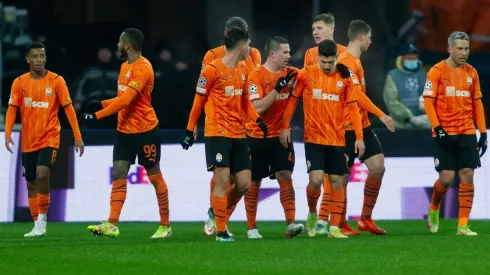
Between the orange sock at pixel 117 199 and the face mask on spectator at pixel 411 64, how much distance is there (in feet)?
20.5

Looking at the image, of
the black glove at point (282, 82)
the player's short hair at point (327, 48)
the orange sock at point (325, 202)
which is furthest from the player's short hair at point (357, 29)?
the orange sock at point (325, 202)

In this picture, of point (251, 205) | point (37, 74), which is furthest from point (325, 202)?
point (37, 74)

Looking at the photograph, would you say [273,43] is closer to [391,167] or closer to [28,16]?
[391,167]

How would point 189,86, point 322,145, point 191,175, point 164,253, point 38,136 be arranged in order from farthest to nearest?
point 189,86, point 191,175, point 38,136, point 322,145, point 164,253

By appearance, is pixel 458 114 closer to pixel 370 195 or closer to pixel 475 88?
pixel 475 88

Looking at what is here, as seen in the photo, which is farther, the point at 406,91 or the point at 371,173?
the point at 406,91

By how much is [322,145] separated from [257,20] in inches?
278

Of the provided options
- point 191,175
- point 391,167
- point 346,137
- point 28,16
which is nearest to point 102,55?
point 28,16

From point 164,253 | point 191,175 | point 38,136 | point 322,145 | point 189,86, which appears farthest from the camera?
point 189,86

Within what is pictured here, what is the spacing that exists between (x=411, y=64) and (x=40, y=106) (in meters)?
6.32

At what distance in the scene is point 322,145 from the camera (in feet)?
46.6

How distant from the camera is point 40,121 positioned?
15.2m

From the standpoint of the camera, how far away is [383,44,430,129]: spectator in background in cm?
1914

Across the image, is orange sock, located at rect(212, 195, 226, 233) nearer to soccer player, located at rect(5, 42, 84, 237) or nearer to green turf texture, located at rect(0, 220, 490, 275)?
green turf texture, located at rect(0, 220, 490, 275)
